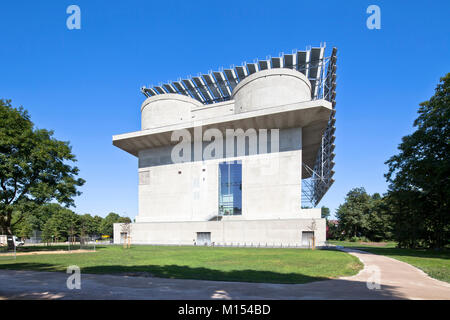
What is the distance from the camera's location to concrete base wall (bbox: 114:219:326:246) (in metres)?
33.8

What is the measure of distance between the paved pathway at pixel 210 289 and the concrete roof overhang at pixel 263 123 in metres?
28.7

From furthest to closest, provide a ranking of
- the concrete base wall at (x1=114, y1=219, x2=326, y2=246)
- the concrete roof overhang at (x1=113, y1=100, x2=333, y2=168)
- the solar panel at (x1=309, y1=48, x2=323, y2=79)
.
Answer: the solar panel at (x1=309, y1=48, x2=323, y2=79) < the concrete roof overhang at (x1=113, y1=100, x2=333, y2=168) < the concrete base wall at (x1=114, y1=219, x2=326, y2=246)

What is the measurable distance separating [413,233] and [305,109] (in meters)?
20.3

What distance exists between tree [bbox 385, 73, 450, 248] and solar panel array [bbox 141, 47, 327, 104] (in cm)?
2291

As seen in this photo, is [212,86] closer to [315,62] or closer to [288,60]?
[288,60]

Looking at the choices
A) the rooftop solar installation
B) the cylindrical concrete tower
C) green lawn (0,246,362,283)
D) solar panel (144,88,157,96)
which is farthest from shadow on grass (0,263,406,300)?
solar panel (144,88,157,96)

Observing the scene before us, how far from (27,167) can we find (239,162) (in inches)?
1034

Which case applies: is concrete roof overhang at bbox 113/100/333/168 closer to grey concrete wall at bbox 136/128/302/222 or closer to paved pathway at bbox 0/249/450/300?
grey concrete wall at bbox 136/128/302/222

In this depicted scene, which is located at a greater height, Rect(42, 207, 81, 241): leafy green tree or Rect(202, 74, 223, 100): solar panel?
Rect(202, 74, 223, 100): solar panel

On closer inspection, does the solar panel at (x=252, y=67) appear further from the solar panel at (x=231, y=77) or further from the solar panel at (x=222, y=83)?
the solar panel at (x=222, y=83)

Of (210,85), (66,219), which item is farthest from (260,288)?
(66,219)

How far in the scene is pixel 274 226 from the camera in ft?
116

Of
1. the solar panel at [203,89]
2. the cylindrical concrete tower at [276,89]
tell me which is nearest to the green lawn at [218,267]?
the cylindrical concrete tower at [276,89]

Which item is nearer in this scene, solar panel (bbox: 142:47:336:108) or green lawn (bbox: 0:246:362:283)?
green lawn (bbox: 0:246:362:283)
